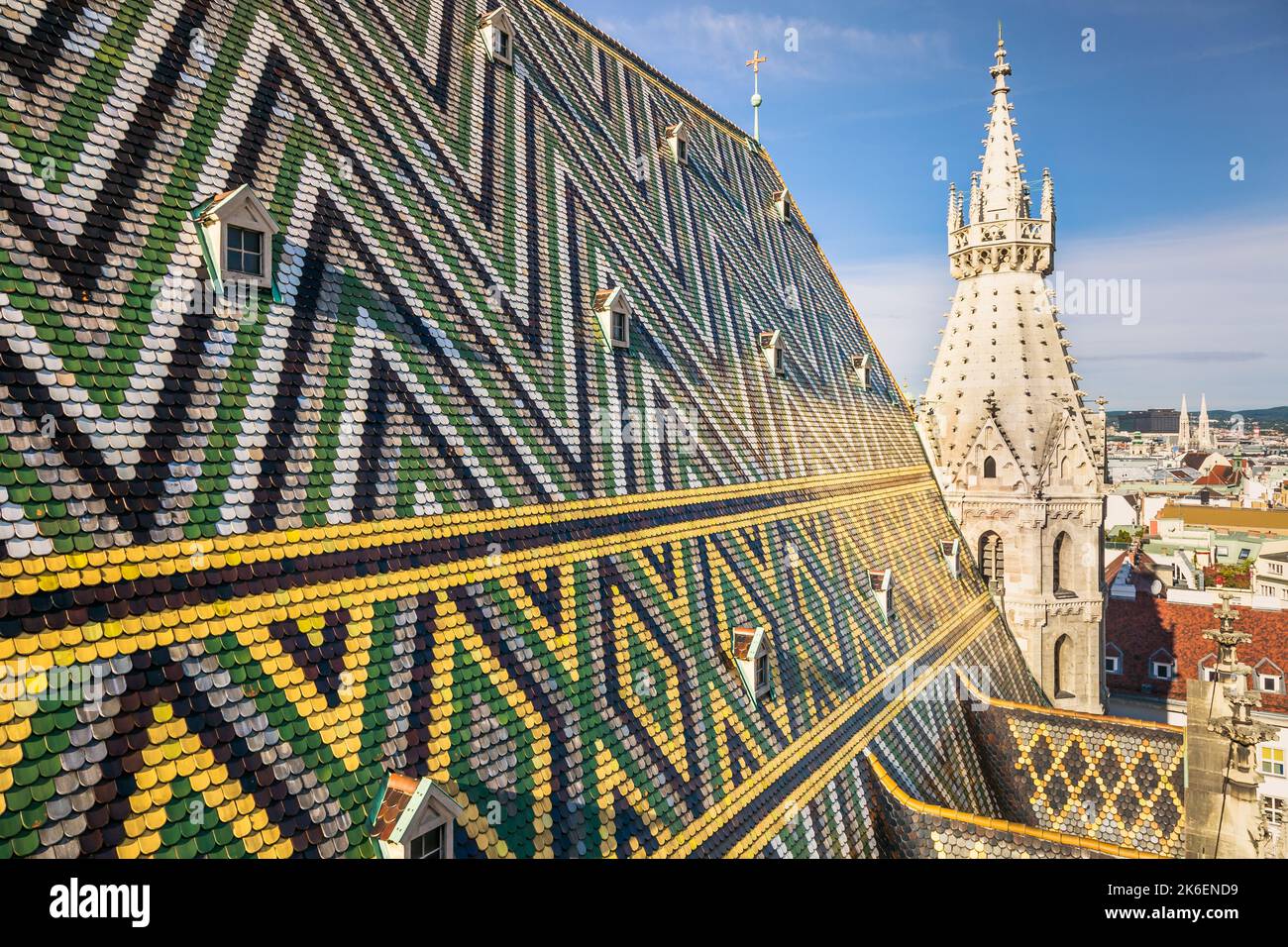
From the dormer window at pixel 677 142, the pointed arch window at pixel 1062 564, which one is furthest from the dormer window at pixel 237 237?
the pointed arch window at pixel 1062 564

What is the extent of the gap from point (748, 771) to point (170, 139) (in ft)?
29.2

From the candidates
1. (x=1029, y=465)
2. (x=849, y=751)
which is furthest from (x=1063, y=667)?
(x=849, y=751)

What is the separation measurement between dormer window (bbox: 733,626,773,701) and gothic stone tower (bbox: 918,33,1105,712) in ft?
53.0

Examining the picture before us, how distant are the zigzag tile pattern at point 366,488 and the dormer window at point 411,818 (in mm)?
150

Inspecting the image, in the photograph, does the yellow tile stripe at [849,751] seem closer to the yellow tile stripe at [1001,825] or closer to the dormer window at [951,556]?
the yellow tile stripe at [1001,825]

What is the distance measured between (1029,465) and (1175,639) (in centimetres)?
2190

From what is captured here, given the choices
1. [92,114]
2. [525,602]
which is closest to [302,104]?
[92,114]

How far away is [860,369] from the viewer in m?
22.4

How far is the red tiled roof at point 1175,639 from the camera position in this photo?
36906 millimetres

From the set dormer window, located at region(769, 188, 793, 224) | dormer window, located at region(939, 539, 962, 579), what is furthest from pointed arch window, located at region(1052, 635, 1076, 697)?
dormer window, located at region(769, 188, 793, 224)

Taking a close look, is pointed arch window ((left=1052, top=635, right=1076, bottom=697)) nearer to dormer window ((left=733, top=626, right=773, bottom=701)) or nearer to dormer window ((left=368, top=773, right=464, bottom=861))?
dormer window ((left=733, top=626, right=773, bottom=701))

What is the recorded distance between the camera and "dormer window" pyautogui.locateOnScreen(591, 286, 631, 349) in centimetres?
1193

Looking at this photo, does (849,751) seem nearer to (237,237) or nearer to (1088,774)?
(1088,774)

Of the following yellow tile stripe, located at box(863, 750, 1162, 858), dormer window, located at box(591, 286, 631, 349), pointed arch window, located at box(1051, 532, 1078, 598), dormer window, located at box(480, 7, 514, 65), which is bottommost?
yellow tile stripe, located at box(863, 750, 1162, 858)
